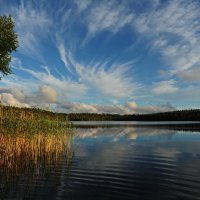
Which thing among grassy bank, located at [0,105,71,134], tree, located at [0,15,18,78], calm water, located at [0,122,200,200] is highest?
tree, located at [0,15,18,78]

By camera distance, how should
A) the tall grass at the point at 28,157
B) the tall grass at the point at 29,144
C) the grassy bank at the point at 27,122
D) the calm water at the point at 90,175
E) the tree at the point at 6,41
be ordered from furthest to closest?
the tree at the point at 6,41, the grassy bank at the point at 27,122, the tall grass at the point at 29,144, the tall grass at the point at 28,157, the calm water at the point at 90,175

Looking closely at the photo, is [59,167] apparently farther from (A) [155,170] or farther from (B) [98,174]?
(A) [155,170]

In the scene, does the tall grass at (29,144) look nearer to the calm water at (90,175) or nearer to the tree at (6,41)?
the calm water at (90,175)

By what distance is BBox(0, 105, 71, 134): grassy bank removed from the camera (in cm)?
2448

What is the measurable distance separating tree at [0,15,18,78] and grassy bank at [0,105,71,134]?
52.3 feet

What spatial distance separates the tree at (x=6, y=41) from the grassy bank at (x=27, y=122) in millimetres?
15947

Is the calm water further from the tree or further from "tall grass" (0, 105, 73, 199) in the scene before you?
the tree

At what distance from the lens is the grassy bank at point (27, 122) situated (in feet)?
80.3

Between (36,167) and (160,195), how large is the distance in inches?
441

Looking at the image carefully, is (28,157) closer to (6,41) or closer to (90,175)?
(90,175)

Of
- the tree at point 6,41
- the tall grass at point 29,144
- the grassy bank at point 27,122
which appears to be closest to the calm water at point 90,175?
the tall grass at point 29,144

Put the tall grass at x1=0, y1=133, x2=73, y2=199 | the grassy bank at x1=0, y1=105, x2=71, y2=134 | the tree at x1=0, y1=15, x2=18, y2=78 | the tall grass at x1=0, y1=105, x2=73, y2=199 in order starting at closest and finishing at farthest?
the tall grass at x1=0, y1=133, x2=73, y2=199, the tall grass at x1=0, y1=105, x2=73, y2=199, the grassy bank at x1=0, y1=105, x2=71, y2=134, the tree at x1=0, y1=15, x2=18, y2=78

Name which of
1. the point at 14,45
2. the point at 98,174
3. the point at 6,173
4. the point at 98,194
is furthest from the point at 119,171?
the point at 14,45

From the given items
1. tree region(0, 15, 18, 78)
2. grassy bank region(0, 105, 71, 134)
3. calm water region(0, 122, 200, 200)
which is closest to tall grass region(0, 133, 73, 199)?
calm water region(0, 122, 200, 200)
